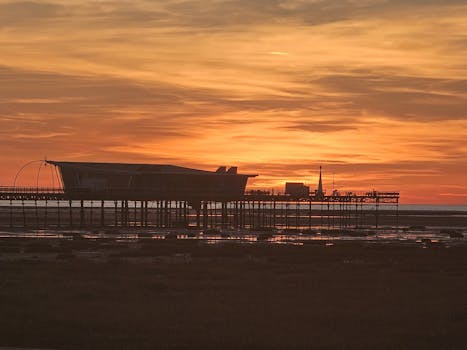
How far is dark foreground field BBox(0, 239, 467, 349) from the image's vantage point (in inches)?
1033

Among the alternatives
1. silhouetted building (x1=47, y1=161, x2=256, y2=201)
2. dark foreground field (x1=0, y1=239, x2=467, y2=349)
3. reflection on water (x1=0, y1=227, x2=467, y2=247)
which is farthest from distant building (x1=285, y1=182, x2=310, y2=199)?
dark foreground field (x1=0, y1=239, x2=467, y2=349)

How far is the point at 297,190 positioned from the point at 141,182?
29.0 meters

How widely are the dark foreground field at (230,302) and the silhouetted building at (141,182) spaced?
61.4 m

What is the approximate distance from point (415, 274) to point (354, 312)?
15.4 metres

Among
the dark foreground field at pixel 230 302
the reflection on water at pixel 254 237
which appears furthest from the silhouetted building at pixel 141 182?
the dark foreground field at pixel 230 302

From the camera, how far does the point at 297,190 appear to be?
13612 centimetres

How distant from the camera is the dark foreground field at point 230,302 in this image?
26250 millimetres

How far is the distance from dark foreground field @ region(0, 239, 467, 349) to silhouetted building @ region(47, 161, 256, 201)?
6135cm

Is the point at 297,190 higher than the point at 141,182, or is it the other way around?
the point at 141,182

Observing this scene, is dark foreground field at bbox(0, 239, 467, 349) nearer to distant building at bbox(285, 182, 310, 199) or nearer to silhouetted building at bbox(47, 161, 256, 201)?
silhouetted building at bbox(47, 161, 256, 201)

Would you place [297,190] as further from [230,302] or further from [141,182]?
[230,302]

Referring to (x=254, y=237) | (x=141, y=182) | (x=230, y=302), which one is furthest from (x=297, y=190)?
(x=230, y=302)

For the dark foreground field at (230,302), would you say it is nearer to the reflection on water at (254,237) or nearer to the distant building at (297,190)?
the reflection on water at (254,237)

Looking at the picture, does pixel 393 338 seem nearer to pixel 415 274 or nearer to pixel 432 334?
pixel 432 334
